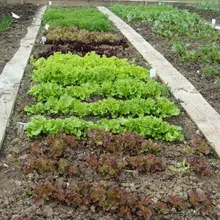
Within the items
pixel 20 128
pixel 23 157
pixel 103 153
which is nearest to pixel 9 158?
pixel 23 157

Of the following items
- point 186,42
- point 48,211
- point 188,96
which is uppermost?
point 48,211

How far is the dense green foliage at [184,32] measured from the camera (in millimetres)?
7211

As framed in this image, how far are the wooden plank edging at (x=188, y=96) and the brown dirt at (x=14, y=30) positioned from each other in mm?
2104

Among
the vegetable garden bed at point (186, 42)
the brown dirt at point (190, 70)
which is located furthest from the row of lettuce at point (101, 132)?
the vegetable garden bed at point (186, 42)

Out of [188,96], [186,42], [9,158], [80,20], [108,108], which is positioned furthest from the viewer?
[80,20]

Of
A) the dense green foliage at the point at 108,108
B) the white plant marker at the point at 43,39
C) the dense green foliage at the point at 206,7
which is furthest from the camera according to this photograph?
the dense green foliage at the point at 206,7

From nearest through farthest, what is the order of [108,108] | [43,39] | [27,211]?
[27,211] → [108,108] → [43,39]

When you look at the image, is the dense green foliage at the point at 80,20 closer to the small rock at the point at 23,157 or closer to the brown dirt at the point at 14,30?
the brown dirt at the point at 14,30

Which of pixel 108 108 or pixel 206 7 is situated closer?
pixel 108 108

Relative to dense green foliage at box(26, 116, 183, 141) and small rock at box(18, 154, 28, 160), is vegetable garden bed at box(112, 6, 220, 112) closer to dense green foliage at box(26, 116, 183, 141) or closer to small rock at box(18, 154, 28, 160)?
dense green foliage at box(26, 116, 183, 141)

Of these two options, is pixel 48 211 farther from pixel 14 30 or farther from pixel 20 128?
pixel 14 30

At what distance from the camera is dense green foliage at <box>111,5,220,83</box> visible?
721 centimetres

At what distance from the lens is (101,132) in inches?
163

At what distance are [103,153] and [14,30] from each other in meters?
6.10
